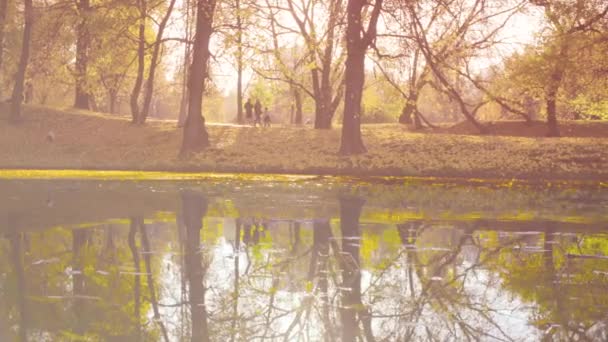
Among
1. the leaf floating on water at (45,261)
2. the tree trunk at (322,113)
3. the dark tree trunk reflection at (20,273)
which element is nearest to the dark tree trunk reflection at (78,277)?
the leaf floating on water at (45,261)

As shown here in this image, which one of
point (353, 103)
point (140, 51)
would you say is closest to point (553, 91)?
point (353, 103)

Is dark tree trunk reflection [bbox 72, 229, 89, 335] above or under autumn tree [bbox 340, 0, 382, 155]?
under

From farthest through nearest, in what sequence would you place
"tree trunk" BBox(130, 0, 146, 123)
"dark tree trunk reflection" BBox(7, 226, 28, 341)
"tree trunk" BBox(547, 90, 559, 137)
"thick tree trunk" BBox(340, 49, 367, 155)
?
"tree trunk" BBox(547, 90, 559, 137)
"tree trunk" BBox(130, 0, 146, 123)
"thick tree trunk" BBox(340, 49, 367, 155)
"dark tree trunk reflection" BBox(7, 226, 28, 341)

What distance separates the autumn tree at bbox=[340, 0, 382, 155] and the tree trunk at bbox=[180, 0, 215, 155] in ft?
20.7

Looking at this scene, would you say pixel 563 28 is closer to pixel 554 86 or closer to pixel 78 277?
pixel 554 86

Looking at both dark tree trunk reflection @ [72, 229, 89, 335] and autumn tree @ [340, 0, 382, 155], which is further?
autumn tree @ [340, 0, 382, 155]

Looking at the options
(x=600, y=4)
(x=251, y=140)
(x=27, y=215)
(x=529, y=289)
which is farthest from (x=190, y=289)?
(x=600, y=4)

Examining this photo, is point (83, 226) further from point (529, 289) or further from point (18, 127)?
point (18, 127)

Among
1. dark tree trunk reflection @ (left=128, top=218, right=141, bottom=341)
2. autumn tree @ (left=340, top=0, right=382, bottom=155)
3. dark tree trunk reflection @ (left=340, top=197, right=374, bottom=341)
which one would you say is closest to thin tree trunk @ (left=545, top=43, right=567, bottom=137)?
autumn tree @ (left=340, top=0, right=382, bottom=155)

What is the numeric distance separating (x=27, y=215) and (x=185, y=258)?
19.7ft

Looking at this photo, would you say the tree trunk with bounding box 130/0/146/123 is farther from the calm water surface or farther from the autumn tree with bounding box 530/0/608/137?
the autumn tree with bounding box 530/0/608/137

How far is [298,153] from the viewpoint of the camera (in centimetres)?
3089

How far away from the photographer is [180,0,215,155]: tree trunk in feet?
104

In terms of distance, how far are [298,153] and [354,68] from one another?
4331 mm
